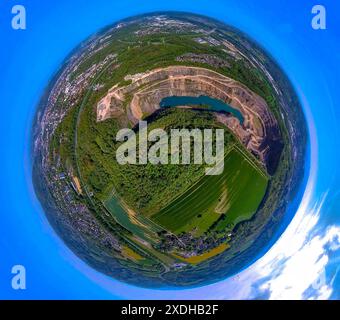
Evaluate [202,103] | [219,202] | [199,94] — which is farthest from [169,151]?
[219,202]

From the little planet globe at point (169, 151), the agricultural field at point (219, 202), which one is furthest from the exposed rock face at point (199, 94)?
the agricultural field at point (219, 202)

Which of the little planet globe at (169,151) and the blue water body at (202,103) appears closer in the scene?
the little planet globe at (169,151)

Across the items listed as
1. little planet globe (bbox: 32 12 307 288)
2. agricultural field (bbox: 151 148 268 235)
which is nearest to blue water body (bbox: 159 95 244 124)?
little planet globe (bbox: 32 12 307 288)

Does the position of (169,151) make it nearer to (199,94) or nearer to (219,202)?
(199,94)

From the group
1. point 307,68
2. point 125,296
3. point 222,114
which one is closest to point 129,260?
point 125,296

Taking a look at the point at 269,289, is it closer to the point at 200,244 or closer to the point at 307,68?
the point at 200,244

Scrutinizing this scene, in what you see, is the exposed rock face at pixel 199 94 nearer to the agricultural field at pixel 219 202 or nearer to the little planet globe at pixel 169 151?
the little planet globe at pixel 169 151
